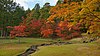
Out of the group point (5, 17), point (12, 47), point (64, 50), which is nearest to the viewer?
point (64, 50)

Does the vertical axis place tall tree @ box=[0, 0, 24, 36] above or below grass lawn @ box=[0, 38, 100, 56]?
above

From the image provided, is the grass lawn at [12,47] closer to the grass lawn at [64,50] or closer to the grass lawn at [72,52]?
the grass lawn at [64,50]

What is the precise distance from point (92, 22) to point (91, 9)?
1.58 meters

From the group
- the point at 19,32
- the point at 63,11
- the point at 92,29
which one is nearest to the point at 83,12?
the point at 63,11

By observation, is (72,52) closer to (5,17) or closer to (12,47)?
(12,47)

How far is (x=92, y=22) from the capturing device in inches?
499

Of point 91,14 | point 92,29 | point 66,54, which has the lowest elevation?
point 66,54

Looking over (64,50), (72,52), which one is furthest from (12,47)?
(72,52)

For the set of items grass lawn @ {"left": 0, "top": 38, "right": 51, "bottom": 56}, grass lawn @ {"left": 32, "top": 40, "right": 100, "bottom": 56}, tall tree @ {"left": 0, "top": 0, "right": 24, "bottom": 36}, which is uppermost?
tall tree @ {"left": 0, "top": 0, "right": 24, "bottom": 36}

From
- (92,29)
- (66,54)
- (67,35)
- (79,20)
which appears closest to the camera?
(79,20)

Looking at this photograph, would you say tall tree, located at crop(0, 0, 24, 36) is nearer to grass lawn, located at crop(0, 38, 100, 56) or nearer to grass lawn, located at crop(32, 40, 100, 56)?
grass lawn, located at crop(0, 38, 100, 56)

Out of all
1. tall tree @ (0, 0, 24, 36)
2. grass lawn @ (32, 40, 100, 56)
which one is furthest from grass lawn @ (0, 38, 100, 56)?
tall tree @ (0, 0, 24, 36)

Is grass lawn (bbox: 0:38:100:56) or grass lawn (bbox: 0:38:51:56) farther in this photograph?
grass lawn (bbox: 0:38:51:56)

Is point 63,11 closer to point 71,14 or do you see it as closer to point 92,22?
point 71,14
